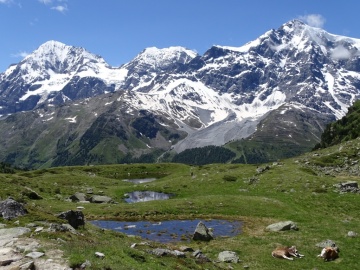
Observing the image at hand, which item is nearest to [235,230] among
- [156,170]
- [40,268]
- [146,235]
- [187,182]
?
[146,235]

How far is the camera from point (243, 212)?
5506 cm

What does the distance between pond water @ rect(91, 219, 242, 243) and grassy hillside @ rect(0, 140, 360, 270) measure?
6.40 ft

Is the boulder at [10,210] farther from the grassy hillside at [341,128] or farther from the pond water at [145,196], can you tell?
the grassy hillside at [341,128]

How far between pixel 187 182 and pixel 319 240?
52.1 meters

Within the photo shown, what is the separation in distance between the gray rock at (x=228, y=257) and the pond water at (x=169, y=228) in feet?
27.3

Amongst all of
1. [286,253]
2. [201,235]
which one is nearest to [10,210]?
[201,235]

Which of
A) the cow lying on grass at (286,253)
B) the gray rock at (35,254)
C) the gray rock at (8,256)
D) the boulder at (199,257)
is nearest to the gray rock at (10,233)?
the gray rock at (8,256)

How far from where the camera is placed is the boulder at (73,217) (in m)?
36.1

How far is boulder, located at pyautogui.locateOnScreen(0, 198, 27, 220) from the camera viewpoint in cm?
3413

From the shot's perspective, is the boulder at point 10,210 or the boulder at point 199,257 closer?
the boulder at point 199,257

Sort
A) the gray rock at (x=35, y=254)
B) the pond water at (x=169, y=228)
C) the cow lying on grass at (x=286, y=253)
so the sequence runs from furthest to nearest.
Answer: the pond water at (x=169, y=228)
the cow lying on grass at (x=286, y=253)
the gray rock at (x=35, y=254)

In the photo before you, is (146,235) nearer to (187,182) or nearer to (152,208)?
(152,208)

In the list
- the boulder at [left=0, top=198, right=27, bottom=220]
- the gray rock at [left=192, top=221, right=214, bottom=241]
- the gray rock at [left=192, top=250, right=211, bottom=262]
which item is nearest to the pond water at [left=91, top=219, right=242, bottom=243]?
the gray rock at [left=192, top=221, right=214, bottom=241]

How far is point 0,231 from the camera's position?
29219mm
